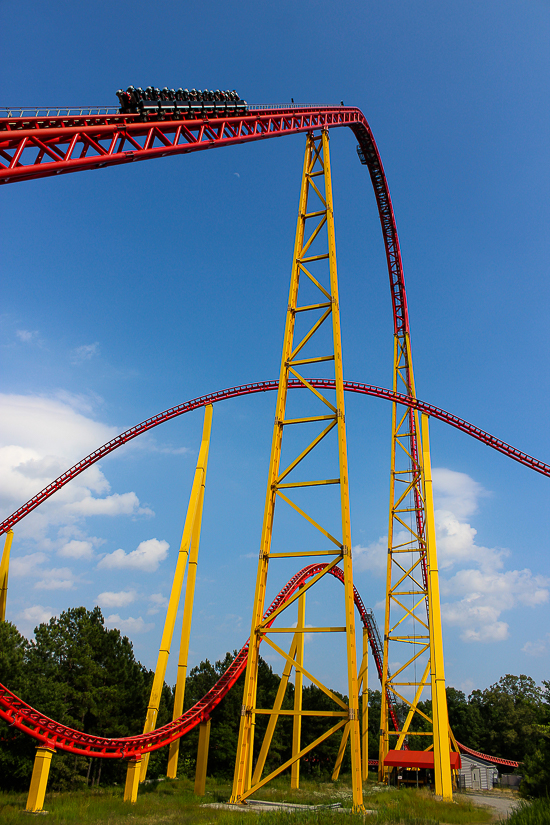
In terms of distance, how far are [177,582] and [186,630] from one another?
1373mm

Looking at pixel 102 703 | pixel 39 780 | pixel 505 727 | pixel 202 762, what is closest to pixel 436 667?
pixel 202 762

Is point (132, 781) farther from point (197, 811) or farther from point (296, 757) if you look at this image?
point (296, 757)

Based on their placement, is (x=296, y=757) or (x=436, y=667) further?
(x=436, y=667)

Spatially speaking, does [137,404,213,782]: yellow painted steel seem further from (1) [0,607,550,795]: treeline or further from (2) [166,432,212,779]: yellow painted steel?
(1) [0,607,550,795]: treeline

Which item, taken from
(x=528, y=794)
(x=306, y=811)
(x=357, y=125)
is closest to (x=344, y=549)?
(x=306, y=811)

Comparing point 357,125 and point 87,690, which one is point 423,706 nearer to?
point 87,690

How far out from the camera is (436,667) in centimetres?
1447

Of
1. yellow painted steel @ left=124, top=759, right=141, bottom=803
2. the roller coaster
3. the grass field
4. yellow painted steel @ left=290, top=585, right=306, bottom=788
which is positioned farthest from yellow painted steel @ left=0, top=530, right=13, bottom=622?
yellow painted steel @ left=290, top=585, right=306, bottom=788

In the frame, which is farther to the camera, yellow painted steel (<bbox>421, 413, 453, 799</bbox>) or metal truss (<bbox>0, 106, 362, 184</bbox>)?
yellow painted steel (<bbox>421, 413, 453, 799</bbox>)

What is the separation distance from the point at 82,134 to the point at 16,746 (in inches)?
631

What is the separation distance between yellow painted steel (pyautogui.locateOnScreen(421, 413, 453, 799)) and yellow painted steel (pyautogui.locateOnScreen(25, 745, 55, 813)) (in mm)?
9058

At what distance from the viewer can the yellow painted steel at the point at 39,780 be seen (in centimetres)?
1041

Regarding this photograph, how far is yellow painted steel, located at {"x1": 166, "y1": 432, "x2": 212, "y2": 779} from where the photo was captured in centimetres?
1457

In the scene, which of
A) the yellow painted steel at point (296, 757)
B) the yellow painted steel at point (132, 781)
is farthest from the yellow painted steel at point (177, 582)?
the yellow painted steel at point (296, 757)
